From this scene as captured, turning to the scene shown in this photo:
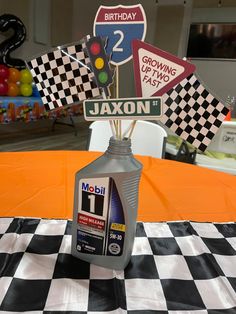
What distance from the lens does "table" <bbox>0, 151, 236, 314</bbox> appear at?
0.43 m

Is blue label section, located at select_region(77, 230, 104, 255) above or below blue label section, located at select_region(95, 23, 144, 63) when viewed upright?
below

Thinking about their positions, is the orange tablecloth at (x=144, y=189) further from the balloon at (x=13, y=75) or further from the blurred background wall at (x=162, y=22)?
the blurred background wall at (x=162, y=22)

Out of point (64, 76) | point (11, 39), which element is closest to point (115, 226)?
point (64, 76)

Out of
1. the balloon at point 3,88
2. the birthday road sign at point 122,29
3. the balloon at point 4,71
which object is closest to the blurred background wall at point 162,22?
the balloon at point 4,71

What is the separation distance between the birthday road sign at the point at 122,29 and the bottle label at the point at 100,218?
222 mm

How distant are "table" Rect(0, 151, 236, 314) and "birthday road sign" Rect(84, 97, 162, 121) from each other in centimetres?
26

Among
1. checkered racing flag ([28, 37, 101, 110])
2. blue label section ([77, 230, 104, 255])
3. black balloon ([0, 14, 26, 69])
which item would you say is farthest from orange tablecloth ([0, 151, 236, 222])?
black balloon ([0, 14, 26, 69])

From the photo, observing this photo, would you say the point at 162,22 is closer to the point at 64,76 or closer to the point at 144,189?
the point at 144,189

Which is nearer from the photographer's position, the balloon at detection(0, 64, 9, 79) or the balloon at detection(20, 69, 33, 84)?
the balloon at detection(0, 64, 9, 79)

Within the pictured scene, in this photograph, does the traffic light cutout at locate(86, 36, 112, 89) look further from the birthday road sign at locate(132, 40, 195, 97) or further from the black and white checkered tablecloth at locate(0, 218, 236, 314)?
the black and white checkered tablecloth at locate(0, 218, 236, 314)

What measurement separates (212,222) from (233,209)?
11cm

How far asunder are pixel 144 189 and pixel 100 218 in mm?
376

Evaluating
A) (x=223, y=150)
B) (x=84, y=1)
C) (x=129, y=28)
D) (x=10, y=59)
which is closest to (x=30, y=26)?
(x=10, y=59)

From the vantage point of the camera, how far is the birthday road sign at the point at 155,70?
47 cm
